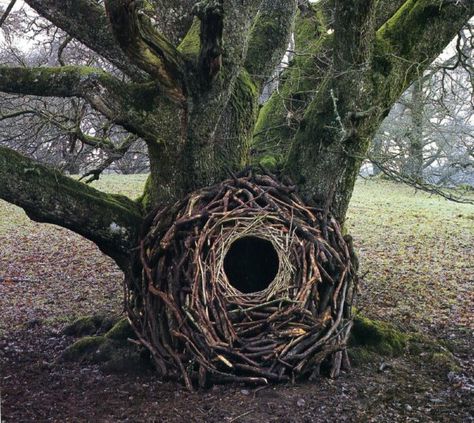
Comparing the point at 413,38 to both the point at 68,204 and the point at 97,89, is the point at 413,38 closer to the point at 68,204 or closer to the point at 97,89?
the point at 97,89

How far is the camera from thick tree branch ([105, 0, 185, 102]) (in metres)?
3.94

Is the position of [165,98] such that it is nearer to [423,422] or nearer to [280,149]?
[280,149]

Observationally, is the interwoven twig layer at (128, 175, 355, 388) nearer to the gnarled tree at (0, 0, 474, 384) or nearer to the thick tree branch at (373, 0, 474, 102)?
the gnarled tree at (0, 0, 474, 384)

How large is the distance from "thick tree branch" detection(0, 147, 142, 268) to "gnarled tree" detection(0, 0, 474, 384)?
11 mm

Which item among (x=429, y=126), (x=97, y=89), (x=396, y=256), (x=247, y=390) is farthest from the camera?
(x=429, y=126)

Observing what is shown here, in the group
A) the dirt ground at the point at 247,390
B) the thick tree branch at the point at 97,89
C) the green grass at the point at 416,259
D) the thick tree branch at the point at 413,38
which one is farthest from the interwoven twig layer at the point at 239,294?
the green grass at the point at 416,259

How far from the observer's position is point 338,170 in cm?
539

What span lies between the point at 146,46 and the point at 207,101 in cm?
79

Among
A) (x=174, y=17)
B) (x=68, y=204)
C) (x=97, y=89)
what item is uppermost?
(x=174, y=17)

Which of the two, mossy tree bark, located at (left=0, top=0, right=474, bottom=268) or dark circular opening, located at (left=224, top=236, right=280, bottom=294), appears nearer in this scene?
mossy tree bark, located at (left=0, top=0, right=474, bottom=268)

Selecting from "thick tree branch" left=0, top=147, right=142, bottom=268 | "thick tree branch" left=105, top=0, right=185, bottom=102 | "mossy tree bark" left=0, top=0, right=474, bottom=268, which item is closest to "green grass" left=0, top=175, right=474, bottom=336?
"mossy tree bark" left=0, top=0, right=474, bottom=268

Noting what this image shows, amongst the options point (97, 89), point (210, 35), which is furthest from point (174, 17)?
point (210, 35)

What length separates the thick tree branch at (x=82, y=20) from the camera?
211 inches

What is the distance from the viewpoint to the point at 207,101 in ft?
16.4
